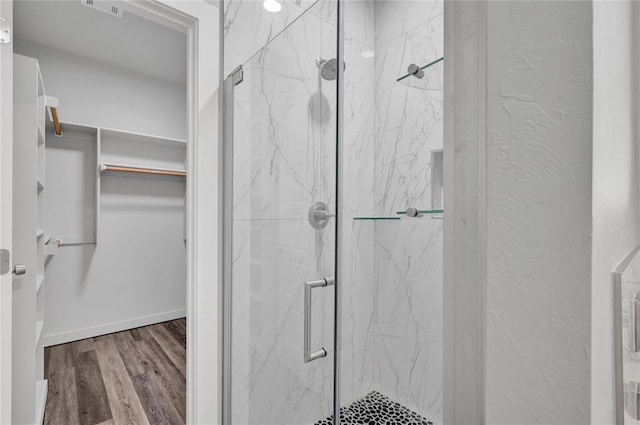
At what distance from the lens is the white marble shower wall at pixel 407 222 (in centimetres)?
166

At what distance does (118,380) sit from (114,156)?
186cm

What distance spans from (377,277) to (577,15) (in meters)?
1.73

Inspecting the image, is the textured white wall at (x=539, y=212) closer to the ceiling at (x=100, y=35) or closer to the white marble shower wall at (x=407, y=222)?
the white marble shower wall at (x=407, y=222)

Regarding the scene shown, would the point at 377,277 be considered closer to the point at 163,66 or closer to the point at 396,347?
the point at 396,347

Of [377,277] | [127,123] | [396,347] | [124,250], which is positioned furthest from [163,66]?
[396,347]

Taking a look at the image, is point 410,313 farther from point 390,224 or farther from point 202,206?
point 202,206

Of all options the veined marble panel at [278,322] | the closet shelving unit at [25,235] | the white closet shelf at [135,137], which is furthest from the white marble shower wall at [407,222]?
the white closet shelf at [135,137]

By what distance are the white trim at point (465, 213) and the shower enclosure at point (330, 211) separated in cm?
45

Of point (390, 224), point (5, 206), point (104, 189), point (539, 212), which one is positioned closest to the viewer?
point (539, 212)

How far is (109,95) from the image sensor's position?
289cm

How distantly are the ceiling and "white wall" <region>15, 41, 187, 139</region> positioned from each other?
0.08 metres

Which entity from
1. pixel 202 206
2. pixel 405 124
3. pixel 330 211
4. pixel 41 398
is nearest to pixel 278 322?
pixel 330 211

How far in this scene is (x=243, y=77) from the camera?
120 centimetres

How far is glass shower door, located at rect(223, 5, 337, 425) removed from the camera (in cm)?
86
